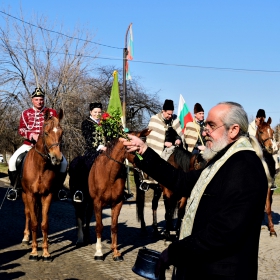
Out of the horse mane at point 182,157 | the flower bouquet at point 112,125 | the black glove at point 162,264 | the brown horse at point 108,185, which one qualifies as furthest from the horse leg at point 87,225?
the black glove at point 162,264

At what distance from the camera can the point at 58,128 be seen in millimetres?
8734

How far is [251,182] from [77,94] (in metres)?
27.1

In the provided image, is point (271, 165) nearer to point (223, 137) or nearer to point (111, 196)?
point (111, 196)

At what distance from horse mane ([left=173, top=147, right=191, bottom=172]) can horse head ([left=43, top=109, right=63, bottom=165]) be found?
326cm

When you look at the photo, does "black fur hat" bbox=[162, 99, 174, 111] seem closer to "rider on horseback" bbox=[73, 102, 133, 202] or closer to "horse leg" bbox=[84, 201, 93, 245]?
"rider on horseback" bbox=[73, 102, 133, 202]

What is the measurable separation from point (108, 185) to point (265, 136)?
4602mm

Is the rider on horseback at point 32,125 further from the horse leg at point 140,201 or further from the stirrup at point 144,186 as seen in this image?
the horse leg at point 140,201

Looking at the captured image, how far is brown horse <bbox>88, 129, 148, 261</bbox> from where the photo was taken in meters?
9.18

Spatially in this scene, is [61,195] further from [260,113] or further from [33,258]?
[260,113]

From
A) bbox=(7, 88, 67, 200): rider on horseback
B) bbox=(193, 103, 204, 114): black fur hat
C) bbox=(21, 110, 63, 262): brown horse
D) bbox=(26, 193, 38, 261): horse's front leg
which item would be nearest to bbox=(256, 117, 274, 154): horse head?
bbox=(193, 103, 204, 114): black fur hat

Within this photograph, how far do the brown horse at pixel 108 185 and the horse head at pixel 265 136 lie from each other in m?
4.20

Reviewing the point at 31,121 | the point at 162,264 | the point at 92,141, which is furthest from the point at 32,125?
the point at 162,264

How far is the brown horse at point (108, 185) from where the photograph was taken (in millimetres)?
9180

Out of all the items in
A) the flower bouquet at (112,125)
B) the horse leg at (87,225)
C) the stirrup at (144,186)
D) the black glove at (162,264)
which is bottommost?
the horse leg at (87,225)
